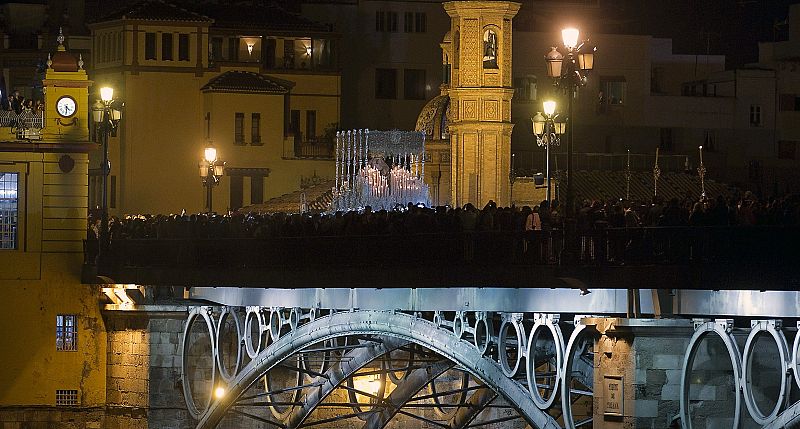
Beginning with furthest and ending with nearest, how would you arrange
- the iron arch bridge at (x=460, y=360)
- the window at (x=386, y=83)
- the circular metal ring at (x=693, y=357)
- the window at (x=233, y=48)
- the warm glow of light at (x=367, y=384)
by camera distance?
the window at (x=386, y=83)
the window at (x=233, y=48)
the warm glow of light at (x=367, y=384)
the iron arch bridge at (x=460, y=360)
the circular metal ring at (x=693, y=357)

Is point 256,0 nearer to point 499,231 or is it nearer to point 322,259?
point 322,259

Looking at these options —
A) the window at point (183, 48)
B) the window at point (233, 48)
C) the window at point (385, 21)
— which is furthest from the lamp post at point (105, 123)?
the window at point (385, 21)

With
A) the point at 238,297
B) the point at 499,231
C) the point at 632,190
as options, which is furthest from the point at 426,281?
the point at 632,190

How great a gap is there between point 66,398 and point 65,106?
6928mm

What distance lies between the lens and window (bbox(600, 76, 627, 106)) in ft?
281

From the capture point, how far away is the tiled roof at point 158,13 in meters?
88.7

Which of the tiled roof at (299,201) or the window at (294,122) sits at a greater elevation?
the window at (294,122)

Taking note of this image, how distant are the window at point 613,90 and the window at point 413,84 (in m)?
9.35

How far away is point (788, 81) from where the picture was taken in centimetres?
8425

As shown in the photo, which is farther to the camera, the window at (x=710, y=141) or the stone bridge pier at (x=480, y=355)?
the window at (x=710, y=141)

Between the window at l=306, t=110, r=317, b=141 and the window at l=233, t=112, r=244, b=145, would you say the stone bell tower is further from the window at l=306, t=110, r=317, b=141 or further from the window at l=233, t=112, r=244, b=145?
the window at l=306, t=110, r=317, b=141

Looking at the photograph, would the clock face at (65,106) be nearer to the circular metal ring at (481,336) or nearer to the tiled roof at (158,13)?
the circular metal ring at (481,336)

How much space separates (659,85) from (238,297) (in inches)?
1740

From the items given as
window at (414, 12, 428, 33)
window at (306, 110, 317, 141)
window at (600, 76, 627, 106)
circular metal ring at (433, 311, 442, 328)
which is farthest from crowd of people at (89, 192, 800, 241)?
window at (414, 12, 428, 33)
